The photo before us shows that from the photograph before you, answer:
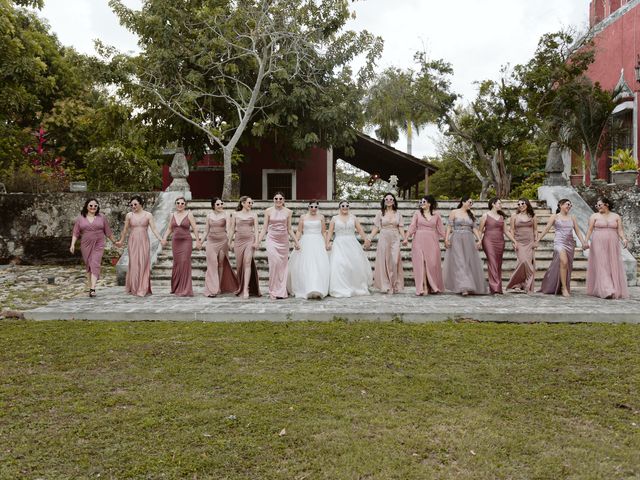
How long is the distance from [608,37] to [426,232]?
16.8 meters

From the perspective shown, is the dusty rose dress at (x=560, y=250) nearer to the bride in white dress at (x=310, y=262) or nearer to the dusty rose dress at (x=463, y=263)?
the dusty rose dress at (x=463, y=263)

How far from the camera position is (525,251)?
31.9 feet

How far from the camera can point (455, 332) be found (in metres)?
6.66

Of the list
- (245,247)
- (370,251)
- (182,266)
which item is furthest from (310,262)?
(370,251)

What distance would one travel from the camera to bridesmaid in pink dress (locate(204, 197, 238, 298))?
9.39 metres

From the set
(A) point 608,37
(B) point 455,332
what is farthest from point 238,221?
(A) point 608,37

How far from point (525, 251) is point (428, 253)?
5.41 feet

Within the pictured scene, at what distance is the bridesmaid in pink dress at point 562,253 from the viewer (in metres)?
9.42

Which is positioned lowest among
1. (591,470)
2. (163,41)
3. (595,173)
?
→ (591,470)

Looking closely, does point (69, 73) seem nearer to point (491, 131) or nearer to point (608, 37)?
point (491, 131)

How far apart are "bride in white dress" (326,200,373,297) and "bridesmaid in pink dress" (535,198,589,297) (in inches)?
114

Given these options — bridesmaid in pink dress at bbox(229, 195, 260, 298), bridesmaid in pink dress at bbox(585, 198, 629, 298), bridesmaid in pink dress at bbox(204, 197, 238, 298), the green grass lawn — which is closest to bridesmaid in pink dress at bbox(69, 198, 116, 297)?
bridesmaid in pink dress at bbox(204, 197, 238, 298)

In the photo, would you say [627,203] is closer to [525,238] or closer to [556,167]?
[556,167]

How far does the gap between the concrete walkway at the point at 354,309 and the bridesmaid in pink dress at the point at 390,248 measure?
2.10 feet
